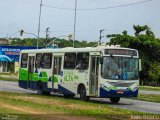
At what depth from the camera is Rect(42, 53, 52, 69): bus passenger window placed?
32188 mm

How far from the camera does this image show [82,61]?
2862 centimetres

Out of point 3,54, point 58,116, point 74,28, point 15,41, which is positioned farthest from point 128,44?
point 15,41

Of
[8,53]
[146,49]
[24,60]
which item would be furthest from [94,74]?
[8,53]

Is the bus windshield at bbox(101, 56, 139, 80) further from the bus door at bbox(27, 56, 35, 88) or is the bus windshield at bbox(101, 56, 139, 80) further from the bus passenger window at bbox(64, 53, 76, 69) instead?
the bus door at bbox(27, 56, 35, 88)

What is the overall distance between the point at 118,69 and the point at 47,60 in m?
6.81

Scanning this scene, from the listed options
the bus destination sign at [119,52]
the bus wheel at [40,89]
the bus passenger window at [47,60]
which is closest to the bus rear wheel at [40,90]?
the bus wheel at [40,89]

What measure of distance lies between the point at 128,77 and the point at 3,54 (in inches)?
2867

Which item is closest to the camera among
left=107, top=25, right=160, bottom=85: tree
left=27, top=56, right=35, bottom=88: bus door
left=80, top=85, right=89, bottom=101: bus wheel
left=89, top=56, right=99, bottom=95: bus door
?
left=89, top=56, right=99, bottom=95: bus door

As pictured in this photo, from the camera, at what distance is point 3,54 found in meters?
98.2

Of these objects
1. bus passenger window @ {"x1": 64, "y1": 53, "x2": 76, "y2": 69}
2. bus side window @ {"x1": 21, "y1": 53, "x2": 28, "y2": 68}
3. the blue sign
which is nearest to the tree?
the blue sign

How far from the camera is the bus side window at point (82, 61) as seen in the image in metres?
28.2

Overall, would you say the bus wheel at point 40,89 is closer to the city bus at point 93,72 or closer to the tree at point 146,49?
the city bus at point 93,72

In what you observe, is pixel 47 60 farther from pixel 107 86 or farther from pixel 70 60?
pixel 107 86

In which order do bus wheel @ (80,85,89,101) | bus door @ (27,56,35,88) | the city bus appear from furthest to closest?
1. bus door @ (27,56,35,88)
2. bus wheel @ (80,85,89,101)
3. the city bus
